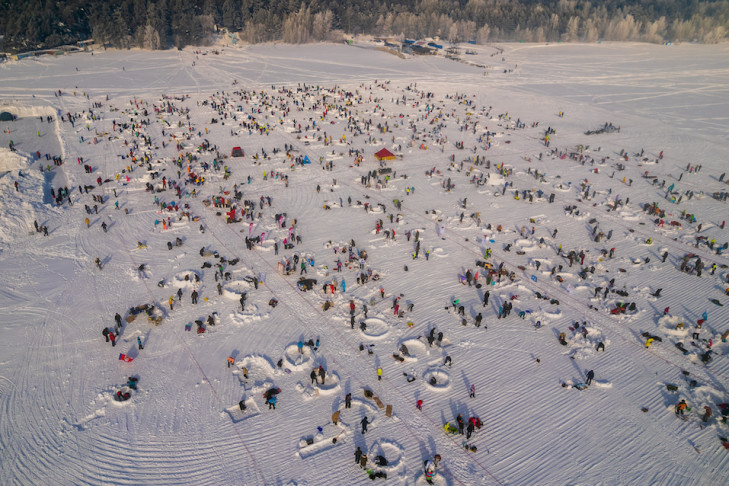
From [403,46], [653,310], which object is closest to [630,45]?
[403,46]

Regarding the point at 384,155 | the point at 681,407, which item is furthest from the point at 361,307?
the point at 384,155

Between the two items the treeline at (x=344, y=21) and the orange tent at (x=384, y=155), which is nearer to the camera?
the orange tent at (x=384, y=155)

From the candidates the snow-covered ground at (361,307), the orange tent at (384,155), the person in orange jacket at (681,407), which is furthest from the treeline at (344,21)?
the person in orange jacket at (681,407)

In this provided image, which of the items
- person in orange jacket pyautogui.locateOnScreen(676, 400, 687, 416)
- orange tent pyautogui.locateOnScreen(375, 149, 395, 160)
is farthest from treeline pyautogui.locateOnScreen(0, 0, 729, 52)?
person in orange jacket pyautogui.locateOnScreen(676, 400, 687, 416)

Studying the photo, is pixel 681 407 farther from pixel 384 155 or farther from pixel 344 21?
pixel 344 21

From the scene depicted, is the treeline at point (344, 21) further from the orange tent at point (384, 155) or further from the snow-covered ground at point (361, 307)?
the orange tent at point (384, 155)
